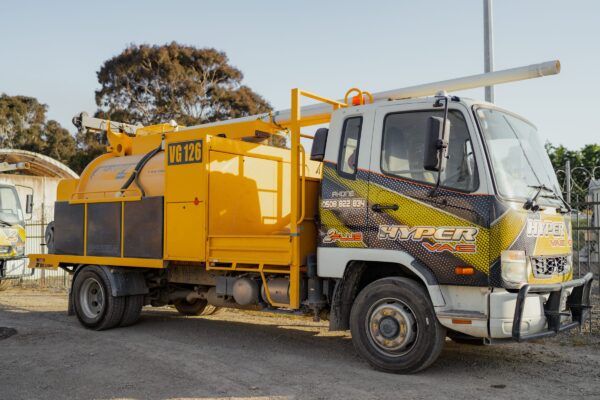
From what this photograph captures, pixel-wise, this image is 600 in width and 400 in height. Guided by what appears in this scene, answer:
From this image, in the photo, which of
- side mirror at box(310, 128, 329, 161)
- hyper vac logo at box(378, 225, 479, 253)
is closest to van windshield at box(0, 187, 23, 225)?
side mirror at box(310, 128, 329, 161)

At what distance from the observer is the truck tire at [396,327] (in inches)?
231

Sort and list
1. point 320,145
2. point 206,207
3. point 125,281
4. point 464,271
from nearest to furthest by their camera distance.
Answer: point 464,271 → point 320,145 → point 206,207 → point 125,281

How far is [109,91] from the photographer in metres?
33.2

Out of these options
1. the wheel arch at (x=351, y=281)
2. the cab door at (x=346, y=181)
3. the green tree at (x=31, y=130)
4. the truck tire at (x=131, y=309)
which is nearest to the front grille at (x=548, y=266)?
the wheel arch at (x=351, y=281)

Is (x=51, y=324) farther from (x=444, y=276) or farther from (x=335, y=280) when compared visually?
(x=444, y=276)

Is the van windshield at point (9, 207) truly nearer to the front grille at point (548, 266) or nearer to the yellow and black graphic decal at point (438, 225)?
the yellow and black graphic decal at point (438, 225)

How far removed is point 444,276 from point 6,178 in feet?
54.6

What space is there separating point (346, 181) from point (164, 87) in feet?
91.7

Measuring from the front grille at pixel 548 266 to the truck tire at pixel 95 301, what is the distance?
5917 mm

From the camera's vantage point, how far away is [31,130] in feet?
143

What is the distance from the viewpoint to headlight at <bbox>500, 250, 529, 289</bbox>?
554 cm

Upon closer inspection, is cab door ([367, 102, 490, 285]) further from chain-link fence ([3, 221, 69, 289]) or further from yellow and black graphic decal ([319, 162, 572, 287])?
chain-link fence ([3, 221, 69, 289])

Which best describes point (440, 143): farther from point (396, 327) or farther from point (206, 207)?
point (206, 207)

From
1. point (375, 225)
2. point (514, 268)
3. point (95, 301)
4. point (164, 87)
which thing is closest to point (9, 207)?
point (95, 301)
